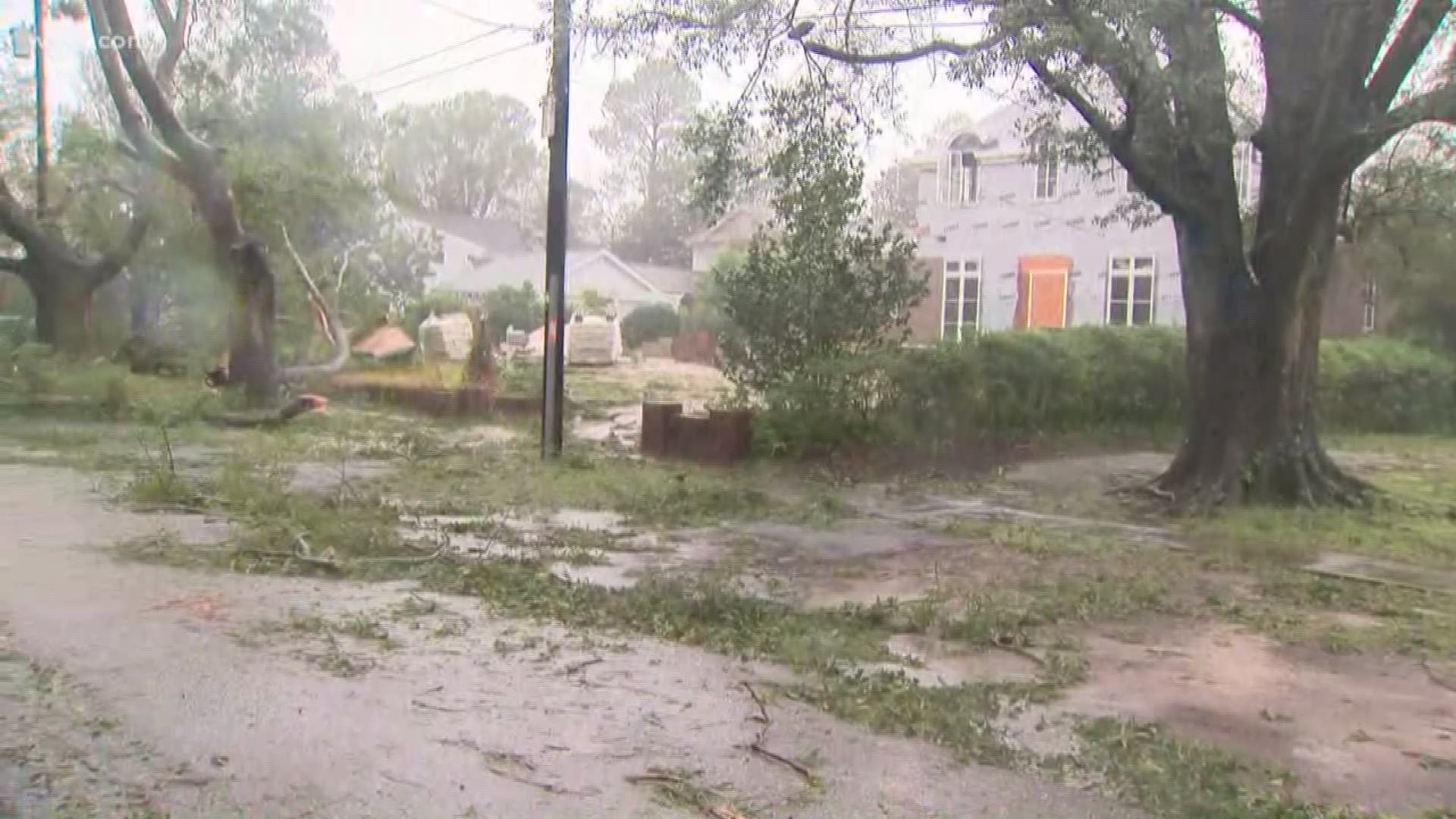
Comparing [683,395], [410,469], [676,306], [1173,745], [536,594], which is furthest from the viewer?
[676,306]

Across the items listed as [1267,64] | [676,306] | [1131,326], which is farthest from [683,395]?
[676,306]

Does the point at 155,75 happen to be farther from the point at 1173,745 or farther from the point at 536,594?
the point at 1173,745

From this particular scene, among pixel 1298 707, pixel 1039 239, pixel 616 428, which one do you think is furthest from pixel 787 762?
pixel 1039 239

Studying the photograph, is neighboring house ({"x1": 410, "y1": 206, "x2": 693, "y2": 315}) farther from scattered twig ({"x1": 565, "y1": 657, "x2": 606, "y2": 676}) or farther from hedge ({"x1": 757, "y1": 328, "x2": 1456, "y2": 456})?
scattered twig ({"x1": 565, "y1": 657, "x2": 606, "y2": 676})

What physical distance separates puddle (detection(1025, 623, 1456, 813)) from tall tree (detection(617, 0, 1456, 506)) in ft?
19.4

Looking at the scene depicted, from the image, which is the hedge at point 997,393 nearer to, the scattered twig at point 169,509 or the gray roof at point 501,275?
the scattered twig at point 169,509

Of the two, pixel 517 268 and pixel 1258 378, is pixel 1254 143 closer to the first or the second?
pixel 1258 378

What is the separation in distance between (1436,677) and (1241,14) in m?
7.53

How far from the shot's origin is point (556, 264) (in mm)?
14977

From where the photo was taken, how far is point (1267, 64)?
1319cm

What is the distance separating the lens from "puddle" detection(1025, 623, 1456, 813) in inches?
208

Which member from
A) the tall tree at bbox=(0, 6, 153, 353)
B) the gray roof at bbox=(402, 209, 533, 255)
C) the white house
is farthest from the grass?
the gray roof at bbox=(402, 209, 533, 255)

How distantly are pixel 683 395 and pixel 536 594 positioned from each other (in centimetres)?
1337

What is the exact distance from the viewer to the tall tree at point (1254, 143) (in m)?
12.1
